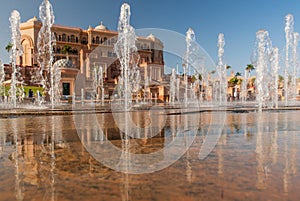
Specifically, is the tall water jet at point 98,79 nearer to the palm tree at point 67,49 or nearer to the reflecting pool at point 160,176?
the palm tree at point 67,49

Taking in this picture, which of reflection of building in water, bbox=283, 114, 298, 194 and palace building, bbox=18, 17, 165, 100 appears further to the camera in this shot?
palace building, bbox=18, 17, 165, 100

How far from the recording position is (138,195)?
185 cm

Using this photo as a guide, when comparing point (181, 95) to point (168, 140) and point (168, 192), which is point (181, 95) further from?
point (168, 192)

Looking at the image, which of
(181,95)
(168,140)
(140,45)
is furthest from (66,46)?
(168,140)

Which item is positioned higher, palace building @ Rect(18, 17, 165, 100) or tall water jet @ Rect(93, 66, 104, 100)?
palace building @ Rect(18, 17, 165, 100)

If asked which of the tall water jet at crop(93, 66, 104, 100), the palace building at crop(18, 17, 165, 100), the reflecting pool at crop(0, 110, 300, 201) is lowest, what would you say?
the reflecting pool at crop(0, 110, 300, 201)

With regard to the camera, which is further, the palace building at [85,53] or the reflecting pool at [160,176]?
the palace building at [85,53]

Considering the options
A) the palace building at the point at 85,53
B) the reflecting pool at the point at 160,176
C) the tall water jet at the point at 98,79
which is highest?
the palace building at the point at 85,53

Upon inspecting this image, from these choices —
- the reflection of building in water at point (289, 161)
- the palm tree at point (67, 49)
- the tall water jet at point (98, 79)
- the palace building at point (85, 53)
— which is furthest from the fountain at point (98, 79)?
the reflection of building in water at point (289, 161)

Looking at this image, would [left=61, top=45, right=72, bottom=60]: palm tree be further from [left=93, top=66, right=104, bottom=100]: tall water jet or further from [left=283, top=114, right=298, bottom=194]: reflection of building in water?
[left=283, top=114, right=298, bottom=194]: reflection of building in water

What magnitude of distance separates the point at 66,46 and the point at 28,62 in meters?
7.37

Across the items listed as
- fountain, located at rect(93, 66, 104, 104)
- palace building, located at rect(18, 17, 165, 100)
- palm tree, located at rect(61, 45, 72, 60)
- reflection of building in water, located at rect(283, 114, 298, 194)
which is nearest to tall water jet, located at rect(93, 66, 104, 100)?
fountain, located at rect(93, 66, 104, 104)

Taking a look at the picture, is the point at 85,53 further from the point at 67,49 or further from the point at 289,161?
the point at 289,161

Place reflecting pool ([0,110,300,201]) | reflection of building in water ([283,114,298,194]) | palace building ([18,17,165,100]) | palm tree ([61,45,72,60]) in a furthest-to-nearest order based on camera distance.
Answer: palm tree ([61,45,72,60])
palace building ([18,17,165,100])
reflection of building in water ([283,114,298,194])
reflecting pool ([0,110,300,201])
